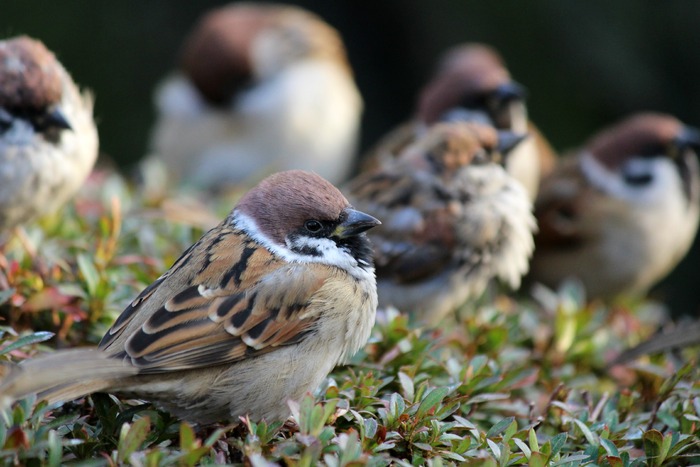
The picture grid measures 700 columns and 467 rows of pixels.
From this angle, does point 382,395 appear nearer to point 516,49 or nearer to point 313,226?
point 313,226

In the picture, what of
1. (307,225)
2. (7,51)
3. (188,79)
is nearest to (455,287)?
(307,225)

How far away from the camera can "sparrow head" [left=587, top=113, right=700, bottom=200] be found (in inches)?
227

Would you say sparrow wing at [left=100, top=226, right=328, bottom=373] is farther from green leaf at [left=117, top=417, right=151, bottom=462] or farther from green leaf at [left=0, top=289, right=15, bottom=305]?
green leaf at [left=0, top=289, right=15, bottom=305]

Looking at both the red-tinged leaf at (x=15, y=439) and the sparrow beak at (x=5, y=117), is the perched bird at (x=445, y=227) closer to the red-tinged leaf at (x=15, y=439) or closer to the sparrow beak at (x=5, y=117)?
the sparrow beak at (x=5, y=117)

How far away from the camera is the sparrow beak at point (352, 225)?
10.1 feet

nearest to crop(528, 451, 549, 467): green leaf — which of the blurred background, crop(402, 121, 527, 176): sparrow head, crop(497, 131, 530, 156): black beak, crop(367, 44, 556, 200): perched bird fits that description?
crop(402, 121, 527, 176): sparrow head

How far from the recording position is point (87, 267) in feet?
11.0

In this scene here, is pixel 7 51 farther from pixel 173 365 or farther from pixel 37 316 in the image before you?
pixel 173 365

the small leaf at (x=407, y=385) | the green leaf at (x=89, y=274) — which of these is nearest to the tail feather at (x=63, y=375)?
the green leaf at (x=89, y=274)

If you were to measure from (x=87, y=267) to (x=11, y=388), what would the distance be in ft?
3.67

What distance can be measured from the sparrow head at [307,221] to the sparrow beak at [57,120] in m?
1.30

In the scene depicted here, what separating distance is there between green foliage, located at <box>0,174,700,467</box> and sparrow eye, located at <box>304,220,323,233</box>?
1.65 ft

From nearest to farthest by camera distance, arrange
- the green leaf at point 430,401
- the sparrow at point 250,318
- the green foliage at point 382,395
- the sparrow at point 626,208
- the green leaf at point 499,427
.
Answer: the green foliage at point 382,395 < the sparrow at point 250,318 < the green leaf at point 430,401 < the green leaf at point 499,427 < the sparrow at point 626,208

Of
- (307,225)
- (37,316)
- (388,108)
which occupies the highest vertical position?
(307,225)
